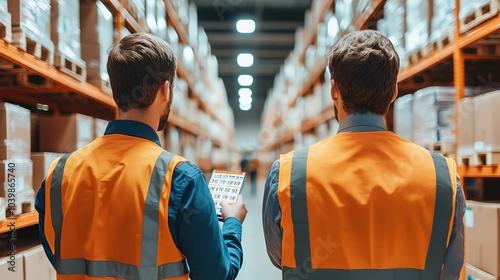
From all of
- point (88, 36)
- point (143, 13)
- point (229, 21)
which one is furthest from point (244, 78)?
point (88, 36)

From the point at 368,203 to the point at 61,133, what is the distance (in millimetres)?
2479

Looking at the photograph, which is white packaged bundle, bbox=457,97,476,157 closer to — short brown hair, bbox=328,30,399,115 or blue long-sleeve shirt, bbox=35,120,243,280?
short brown hair, bbox=328,30,399,115

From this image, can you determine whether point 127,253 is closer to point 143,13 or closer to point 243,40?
point 143,13

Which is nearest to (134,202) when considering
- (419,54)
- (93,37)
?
(93,37)

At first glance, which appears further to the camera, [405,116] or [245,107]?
[245,107]

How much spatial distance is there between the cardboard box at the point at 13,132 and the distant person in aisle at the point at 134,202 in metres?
0.94

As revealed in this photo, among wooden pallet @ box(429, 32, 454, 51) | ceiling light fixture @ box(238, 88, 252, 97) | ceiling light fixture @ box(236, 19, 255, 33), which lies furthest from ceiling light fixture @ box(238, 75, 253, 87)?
wooden pallet @ box(429, 32, 454, 51)

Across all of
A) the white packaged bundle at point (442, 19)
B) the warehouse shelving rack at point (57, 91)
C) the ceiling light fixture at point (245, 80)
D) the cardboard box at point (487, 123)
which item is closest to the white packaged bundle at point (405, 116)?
the white packaged bundle at point (442, 19)

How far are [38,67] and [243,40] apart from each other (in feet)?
41.3

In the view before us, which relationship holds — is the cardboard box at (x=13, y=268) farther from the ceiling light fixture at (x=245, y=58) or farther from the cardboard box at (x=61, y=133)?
the ceiling light fixture at (x=245, y=58)

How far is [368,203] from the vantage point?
1528mm

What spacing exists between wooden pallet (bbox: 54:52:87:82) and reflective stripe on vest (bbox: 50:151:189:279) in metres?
1.43

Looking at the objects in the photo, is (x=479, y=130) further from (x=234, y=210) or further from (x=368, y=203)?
(x=234, y=210)

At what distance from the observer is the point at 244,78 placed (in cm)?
2133
